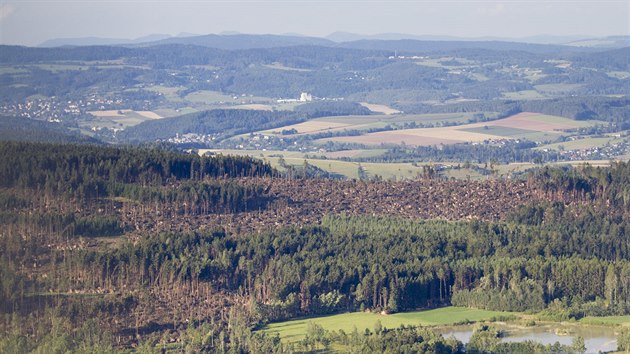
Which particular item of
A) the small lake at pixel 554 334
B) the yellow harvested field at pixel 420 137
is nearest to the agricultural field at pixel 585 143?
the yellow harvested field at pixel 420 137

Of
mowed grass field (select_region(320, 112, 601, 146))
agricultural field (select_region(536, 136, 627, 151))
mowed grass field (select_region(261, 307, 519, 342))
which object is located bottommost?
mowed grass field (select_region(320, 112, 601, 146))

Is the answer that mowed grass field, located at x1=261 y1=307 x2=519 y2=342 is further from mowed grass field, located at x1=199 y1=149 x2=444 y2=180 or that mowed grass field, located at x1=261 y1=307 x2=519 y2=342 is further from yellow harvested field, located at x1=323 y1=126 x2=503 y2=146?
yellow harvested field, located at x1=323 y1=126 x2=503 y2=146

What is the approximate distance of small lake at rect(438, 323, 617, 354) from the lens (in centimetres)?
6719

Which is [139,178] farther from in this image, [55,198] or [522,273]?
[522,273]

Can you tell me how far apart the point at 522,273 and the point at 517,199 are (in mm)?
26214

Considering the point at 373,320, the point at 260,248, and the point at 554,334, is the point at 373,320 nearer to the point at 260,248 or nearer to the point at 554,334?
the point at 554,334

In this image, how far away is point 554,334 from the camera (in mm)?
69562

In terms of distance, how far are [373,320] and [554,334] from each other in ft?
31.4

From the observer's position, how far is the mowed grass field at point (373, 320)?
228 ft

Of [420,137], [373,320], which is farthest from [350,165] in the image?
[373,320]

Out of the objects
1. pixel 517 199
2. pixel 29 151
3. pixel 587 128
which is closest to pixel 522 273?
pixel 517 199

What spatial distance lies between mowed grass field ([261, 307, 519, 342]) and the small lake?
1826 millimetres

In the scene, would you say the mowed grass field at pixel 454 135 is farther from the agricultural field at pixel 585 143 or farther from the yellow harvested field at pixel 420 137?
the agricultural field at pixel 585 143

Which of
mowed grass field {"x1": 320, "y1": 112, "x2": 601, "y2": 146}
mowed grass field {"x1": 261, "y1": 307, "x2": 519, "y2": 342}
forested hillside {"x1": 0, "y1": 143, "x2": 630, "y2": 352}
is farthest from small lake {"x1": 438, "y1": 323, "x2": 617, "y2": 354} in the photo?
mowed grass field {"x1": 320, "y1": 112, "x2": 601, "y2": 146}
